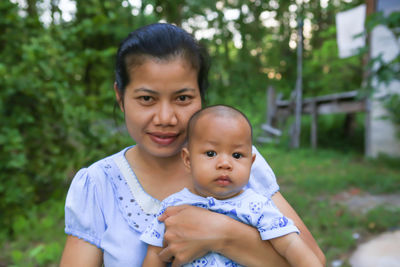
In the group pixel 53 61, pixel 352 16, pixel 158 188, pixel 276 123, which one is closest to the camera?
pixel 158 188

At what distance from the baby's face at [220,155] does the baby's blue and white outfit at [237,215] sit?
0.04 meters

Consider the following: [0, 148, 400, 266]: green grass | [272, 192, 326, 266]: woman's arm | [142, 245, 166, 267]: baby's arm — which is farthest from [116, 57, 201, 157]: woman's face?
[0, 148, 400, 266]: green grass

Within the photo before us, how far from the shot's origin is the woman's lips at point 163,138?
1544 mm

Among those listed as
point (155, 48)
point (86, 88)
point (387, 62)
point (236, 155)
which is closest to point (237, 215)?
point (236, 155)

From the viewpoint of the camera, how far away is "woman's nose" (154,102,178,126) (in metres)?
1.49

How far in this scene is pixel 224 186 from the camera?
1472mm

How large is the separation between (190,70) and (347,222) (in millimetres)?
4160

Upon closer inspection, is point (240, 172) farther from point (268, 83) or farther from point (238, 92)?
point (268, 83)

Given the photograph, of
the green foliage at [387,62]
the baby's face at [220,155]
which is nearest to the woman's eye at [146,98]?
the baby's face at [220,155]

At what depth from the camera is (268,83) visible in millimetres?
3875

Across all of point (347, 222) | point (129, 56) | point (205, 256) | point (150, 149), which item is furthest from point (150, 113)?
point (347, 222)

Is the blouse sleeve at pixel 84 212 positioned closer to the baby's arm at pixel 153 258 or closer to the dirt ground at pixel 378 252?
the baby's arm at pixel 153 258

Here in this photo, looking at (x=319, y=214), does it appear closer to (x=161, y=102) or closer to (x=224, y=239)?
(x=224, y=239)

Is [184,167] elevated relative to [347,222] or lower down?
elevated
